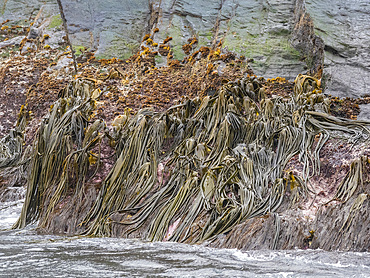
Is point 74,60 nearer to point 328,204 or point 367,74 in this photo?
point 367,74

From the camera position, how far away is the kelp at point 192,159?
3873mm

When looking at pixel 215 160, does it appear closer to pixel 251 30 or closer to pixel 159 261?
pixel 159 261

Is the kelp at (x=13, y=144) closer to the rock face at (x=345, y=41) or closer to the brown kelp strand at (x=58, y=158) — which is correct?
the brown kelp strand at (x=58, y=158)

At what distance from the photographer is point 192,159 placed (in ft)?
15.3

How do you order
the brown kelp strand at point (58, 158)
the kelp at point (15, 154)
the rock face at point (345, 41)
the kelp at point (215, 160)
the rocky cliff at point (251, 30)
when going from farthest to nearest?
1. the rocky cliff at point (251, 30)
2. the kelp at point (15, 154)
3. the rock face at point (345, 41)
4. the brown kelp strand at point (58, 158)
5. the kelp at point (215, 160)

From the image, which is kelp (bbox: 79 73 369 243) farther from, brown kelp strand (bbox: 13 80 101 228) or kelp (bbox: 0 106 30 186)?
kelp (bbox: 0 106 30 186)

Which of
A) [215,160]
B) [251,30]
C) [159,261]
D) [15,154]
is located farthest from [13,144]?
[159,261]

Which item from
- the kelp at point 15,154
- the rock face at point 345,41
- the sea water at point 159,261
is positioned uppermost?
the rock face at point 345,41

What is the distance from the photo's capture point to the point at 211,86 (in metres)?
6.49

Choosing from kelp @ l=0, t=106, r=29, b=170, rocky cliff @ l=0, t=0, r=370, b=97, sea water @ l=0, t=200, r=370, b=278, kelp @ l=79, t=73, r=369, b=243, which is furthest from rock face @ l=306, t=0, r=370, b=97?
kelp @ l=0, t=106, r=29, b=170

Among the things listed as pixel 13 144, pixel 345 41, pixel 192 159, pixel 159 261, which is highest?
pixel 345 41

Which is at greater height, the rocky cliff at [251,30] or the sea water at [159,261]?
the rocky cliff at [251,30]

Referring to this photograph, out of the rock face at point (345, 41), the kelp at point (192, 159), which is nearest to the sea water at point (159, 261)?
the kelp at point (192, 159)

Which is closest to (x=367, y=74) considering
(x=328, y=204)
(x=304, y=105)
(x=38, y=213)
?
(x=304, y=105)
